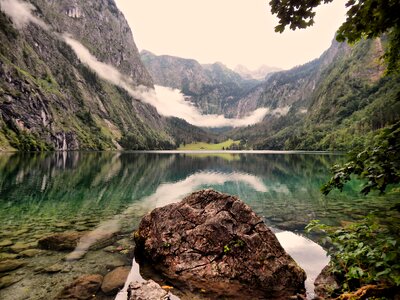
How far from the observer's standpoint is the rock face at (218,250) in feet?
45.1

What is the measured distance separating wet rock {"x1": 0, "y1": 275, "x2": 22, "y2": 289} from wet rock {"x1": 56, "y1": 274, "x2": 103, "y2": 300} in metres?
2.67

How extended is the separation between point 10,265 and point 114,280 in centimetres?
604

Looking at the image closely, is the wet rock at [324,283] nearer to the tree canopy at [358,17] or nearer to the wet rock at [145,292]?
the wet rock at [145,292]

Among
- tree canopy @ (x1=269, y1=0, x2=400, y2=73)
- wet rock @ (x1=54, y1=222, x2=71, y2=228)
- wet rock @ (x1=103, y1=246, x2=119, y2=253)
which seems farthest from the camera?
wet rock @ (x1=54, y1=222, x2=71, y2=228)

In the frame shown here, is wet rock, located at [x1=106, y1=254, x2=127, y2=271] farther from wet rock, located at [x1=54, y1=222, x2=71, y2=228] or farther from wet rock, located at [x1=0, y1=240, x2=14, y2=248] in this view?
wet rock, located at [x1=54, y1=222, x2=71, y2=228]

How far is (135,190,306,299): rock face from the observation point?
13.7 meters

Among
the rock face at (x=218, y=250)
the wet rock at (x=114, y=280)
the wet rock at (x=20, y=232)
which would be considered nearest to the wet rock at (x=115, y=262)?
the wet rock at (x=114, y=280)

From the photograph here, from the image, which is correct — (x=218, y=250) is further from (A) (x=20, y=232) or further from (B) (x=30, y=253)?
(A) (x=20, y=232)

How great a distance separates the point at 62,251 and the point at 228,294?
10.8m

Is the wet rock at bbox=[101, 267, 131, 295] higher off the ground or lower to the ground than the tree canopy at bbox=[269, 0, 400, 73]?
lower

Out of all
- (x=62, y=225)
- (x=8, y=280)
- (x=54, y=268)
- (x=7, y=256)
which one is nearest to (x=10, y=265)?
(x=7, y=256)

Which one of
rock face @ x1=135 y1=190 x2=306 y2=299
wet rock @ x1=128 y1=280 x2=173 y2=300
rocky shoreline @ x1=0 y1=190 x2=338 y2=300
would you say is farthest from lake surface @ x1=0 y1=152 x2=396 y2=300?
wet rock @ x1=128 y1=280 x2=173 y2=300

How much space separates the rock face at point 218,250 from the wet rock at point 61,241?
4.69 m

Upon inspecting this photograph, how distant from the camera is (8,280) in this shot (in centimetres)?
1336
